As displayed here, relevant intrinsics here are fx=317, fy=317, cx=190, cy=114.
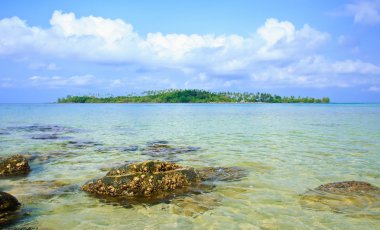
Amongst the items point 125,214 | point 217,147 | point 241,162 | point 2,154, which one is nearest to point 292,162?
point 241,162

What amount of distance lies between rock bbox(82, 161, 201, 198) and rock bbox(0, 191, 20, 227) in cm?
218

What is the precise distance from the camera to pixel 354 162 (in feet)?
46.2

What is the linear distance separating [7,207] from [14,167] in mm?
5407

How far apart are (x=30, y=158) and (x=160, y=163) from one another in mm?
8716

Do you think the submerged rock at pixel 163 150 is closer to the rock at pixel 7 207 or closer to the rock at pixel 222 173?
the rock at pixel 222 173

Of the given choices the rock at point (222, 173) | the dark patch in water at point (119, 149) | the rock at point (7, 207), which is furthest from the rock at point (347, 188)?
the dark patch in water at point (119, 149)

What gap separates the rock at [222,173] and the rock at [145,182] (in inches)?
46.0

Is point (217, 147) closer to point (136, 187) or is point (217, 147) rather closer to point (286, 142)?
point (286, 142)

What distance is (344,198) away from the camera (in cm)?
871

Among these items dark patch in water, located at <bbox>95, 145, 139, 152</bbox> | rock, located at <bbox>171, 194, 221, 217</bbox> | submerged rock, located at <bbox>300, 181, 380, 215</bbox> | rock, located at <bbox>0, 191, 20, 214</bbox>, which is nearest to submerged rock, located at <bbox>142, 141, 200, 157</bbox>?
dark patch in water, located at <bbox>95, 145, 139, 152</bbox>

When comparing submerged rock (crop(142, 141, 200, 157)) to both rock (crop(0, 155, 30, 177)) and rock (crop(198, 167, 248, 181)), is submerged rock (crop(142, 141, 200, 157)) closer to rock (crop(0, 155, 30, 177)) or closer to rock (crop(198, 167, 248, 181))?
rock (crop(198, 167, 248, 181))

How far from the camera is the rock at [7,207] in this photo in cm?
718

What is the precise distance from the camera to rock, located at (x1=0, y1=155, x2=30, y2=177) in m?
12.1

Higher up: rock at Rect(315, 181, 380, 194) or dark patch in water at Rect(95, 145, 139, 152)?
rock at Rect(315, 181, 380, 194)
